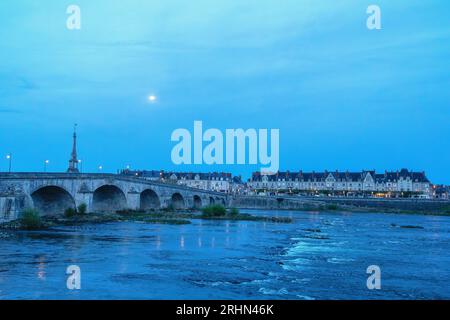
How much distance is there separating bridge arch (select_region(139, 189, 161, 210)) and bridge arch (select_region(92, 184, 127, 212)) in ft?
34.7

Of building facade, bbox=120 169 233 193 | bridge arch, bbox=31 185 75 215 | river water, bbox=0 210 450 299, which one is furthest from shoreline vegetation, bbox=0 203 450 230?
building facade, bbox=120 169 233 193

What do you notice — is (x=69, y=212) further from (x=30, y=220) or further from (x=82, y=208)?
(x=30, y=220)

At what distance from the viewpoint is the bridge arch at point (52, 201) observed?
178 feet

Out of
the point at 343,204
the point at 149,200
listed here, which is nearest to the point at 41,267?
the point at 149,200

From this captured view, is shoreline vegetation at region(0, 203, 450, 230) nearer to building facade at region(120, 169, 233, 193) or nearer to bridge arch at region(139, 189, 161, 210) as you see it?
bridge arch at region(139, 189, 161, 210)

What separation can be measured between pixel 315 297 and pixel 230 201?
10601cm

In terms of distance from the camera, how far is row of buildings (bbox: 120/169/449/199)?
15300 cm

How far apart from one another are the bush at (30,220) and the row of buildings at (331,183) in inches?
4026

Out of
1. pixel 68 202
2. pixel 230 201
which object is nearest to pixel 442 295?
pixel 68 202

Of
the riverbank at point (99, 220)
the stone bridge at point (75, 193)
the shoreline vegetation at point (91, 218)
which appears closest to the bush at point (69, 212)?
the shoreline vegetation at point (91, 218)

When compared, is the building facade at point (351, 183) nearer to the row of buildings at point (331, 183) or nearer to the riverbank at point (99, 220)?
the row of buildings at point (331, 183)

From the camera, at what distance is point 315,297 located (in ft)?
62.3

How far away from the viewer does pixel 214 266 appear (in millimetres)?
25953
